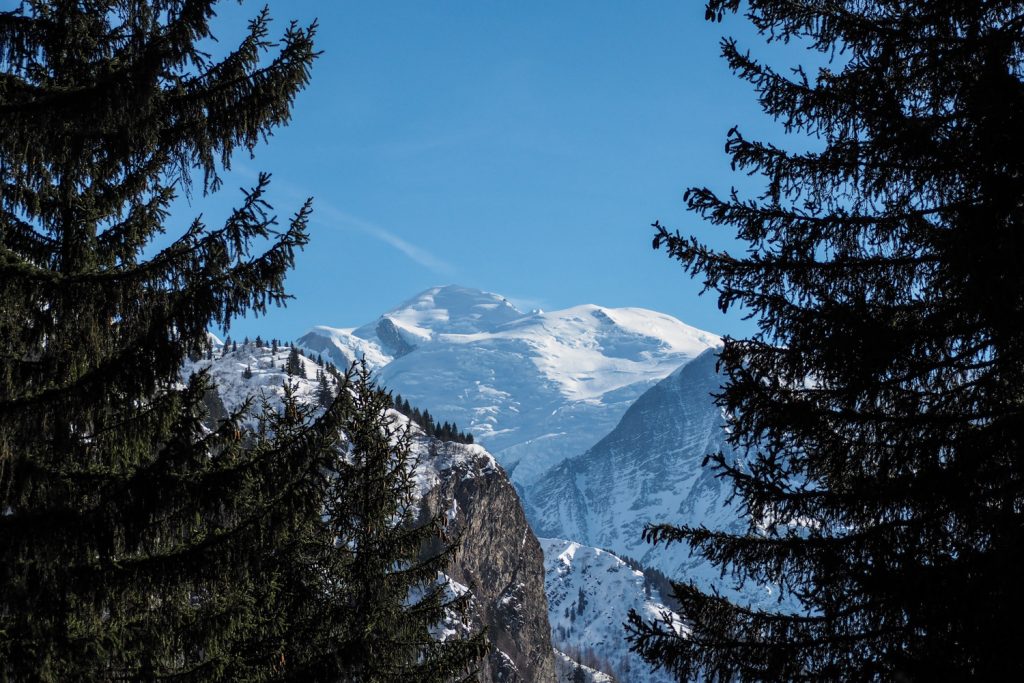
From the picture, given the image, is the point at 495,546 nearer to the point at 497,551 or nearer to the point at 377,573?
the point at 497,551

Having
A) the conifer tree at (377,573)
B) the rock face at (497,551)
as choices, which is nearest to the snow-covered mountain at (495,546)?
the rock face at (497,551)

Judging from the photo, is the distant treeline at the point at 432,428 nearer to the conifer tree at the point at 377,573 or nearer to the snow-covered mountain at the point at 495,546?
the snow-covered mountain at the point at 495,546

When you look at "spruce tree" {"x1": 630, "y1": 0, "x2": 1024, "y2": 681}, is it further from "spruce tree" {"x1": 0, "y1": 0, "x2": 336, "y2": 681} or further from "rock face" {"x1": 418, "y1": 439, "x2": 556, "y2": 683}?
"rock face" {"x1": 418, "y1": 439, "x2": 556, "y2": 683}

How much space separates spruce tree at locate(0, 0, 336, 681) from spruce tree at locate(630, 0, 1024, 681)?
4.10m

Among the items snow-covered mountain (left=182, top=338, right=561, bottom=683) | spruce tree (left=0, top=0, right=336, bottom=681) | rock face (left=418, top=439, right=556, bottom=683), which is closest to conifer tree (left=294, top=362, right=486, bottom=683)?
spruce tree (left=0, top=0, right=336, bottom=681)

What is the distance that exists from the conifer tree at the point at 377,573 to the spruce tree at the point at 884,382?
682cm

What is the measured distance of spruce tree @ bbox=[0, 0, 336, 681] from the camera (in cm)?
877

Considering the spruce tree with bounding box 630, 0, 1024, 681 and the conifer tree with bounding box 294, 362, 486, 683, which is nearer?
the spruce tree with bounding box 630, 0, 1024, 681

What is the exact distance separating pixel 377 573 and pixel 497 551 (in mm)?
158129

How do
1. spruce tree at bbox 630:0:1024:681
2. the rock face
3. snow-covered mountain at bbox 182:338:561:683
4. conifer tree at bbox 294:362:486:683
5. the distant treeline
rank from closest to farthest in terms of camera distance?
spruce tree at bbox 630:0:1024:681
conifer tree at bbox 294:362:486:683
snow-covered mountain at bbox 182:338:561:683
the rock face
the distant treeline

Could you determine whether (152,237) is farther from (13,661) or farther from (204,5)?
(13,661)

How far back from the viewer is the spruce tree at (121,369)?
345 inches

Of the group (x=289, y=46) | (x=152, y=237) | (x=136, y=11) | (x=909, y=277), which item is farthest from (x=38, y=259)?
(x=909, y=277)

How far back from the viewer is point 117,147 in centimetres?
1028
